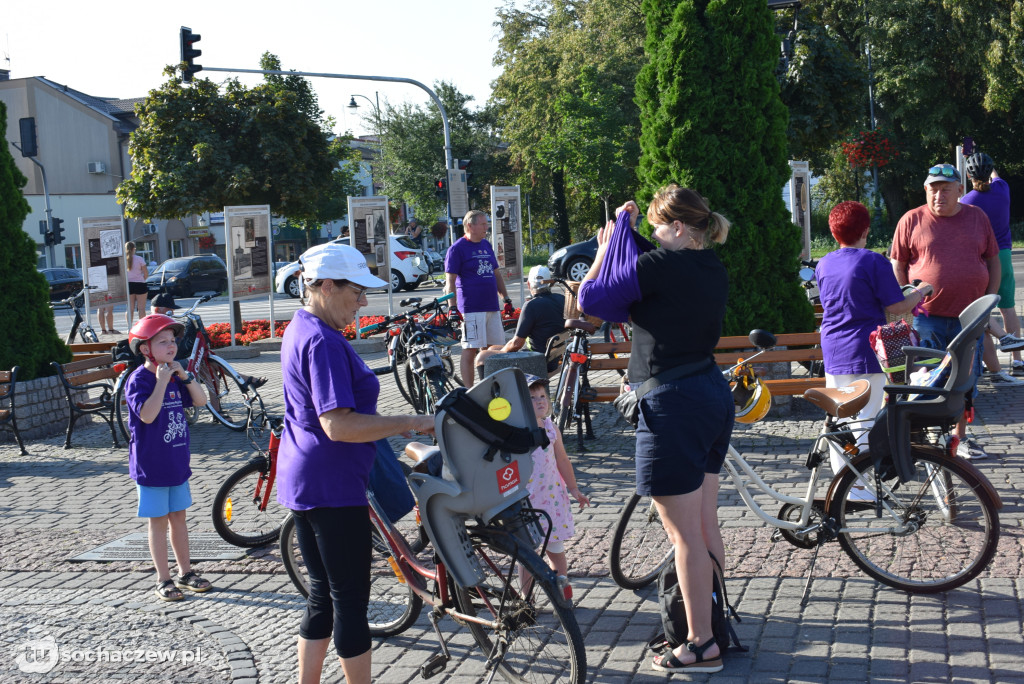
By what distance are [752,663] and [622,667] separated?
1.74 feet

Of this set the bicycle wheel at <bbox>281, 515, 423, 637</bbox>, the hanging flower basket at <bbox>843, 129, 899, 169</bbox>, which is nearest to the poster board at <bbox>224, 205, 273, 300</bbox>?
the bicycle wheel at <bbox>281, 515, 423, 637</bbox>

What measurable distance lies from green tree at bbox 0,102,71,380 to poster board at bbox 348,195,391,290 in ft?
25.6

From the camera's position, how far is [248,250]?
59.1ft

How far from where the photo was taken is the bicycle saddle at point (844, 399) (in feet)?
16.2

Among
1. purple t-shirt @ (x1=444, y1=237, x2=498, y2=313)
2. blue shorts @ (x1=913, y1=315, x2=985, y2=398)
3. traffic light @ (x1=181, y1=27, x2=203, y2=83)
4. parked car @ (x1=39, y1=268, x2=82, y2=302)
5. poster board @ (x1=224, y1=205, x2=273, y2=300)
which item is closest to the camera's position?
blue shorts @ (x1=913, y1=315, x2=985, y2=398)

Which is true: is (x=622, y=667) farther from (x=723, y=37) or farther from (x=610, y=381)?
(x=610, y=381)

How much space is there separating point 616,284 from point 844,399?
172 cm

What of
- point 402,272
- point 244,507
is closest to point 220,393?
point 244,507

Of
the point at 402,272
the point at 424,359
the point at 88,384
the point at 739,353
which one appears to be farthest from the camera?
the point at 402,272

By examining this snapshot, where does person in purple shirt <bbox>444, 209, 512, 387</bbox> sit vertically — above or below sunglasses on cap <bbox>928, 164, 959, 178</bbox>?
below

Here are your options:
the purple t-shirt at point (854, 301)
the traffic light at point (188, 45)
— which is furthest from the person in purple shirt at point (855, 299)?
the traffic light at point (188, 45)

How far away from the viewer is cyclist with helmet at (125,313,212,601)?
551 centimetres

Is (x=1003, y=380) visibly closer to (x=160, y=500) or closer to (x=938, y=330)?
(x=938, y=330)

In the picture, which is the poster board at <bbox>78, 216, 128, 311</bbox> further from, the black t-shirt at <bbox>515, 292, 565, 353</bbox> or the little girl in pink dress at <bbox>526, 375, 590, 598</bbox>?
the little girl in pink dress at <bbox>526, 375, 590, 598</bbox>
